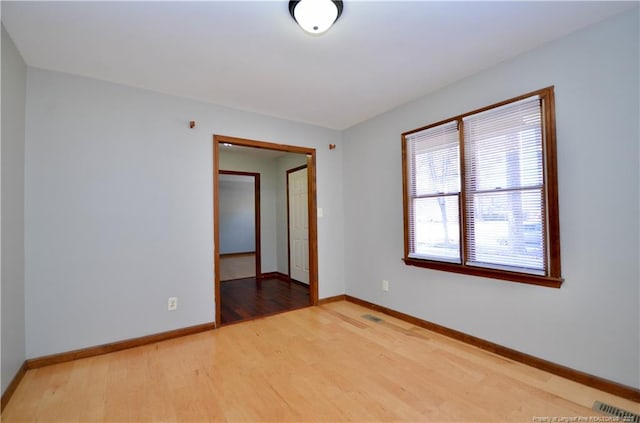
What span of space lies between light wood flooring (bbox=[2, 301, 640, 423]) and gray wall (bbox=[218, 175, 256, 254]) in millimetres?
6431

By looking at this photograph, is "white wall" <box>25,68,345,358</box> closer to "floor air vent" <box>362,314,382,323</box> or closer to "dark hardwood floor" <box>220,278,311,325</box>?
"dark hardwood floor" <box>220,278,311,325</box>

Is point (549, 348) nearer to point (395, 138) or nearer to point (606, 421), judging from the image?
point (606, 421)

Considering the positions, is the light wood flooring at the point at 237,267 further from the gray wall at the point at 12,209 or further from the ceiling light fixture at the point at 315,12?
the ceiling light fixture at the point at 315,12

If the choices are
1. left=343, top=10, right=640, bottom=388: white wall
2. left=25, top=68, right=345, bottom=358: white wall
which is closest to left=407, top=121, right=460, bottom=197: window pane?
left=343, top=10, right=640, bottom=388: white wall

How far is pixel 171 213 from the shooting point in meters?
2.80

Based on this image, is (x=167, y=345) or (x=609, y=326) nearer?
(x=609, y=326)

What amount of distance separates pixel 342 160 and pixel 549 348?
9.91ft

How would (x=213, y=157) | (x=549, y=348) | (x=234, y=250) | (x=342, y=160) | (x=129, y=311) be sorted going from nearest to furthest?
(x=549, y=348)
(x=129, y=311)
(x=213, y=157)
(x=342, y=160)
(x=234, y=250)

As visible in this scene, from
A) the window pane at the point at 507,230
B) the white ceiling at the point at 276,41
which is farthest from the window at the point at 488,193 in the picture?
the white ceiling at the point at 276,41

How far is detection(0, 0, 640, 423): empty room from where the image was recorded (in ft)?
5.74

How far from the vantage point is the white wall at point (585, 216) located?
175 cm

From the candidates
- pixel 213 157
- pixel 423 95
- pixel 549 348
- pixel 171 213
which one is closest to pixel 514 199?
pixel 549 348

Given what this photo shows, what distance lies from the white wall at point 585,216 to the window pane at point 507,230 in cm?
15

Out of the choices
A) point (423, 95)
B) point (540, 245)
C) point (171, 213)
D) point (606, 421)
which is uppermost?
point (423, 95)
